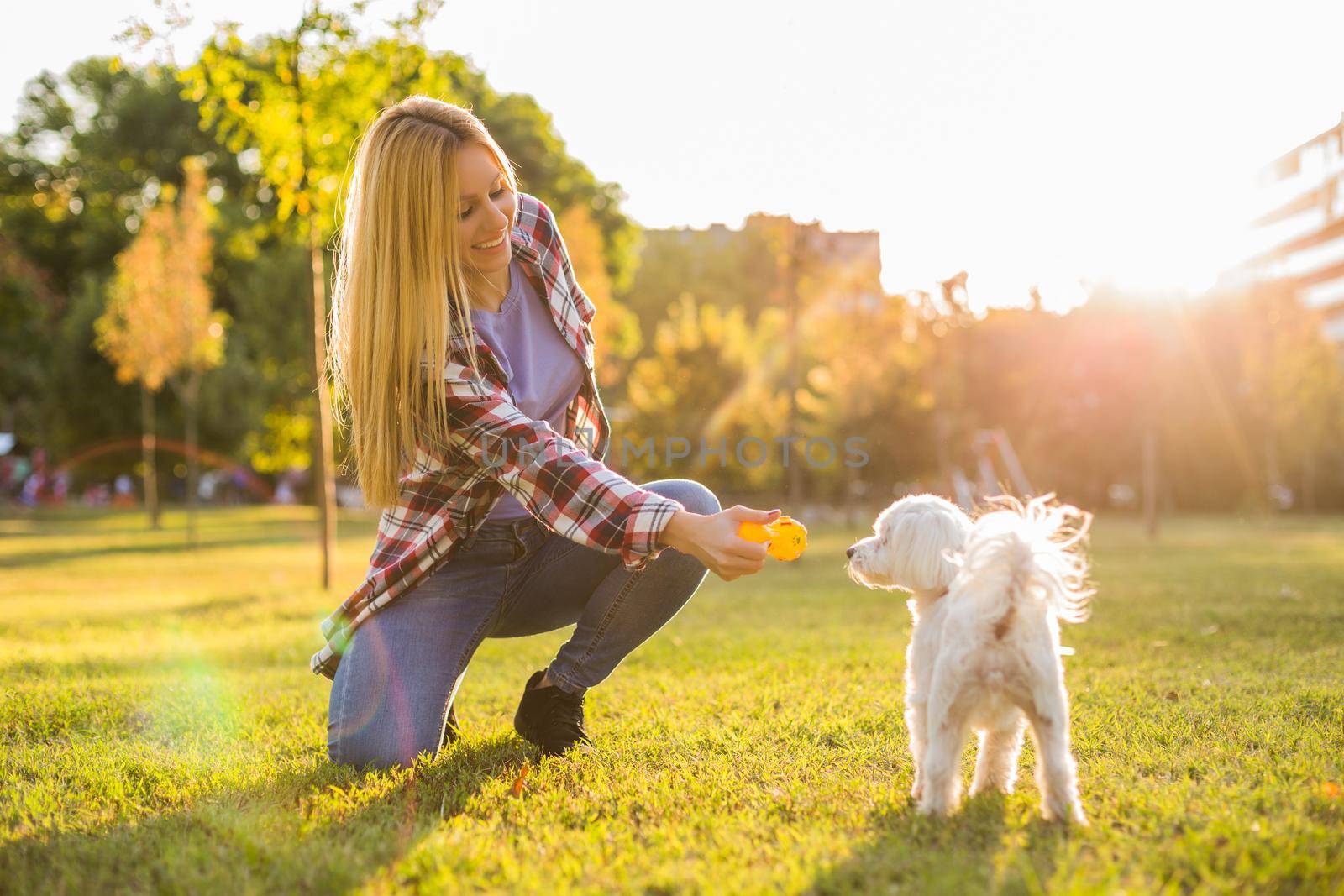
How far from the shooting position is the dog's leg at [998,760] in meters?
2.93

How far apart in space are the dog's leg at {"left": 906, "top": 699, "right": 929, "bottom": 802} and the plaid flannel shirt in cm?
83

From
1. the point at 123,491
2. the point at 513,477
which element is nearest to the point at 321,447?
the point at 513,477

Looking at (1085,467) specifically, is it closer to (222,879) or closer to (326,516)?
(326,516)

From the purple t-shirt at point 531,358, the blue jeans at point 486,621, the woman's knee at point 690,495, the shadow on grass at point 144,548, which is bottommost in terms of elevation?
the shadow on grass at point 144,548

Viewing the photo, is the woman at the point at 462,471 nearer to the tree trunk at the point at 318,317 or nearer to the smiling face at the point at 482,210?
the smiling face at the point at 482,210

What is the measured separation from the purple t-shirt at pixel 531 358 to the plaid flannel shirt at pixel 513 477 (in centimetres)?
4

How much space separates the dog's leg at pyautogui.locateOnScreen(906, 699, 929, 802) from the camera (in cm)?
288

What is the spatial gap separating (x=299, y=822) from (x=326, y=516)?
760 centimetres

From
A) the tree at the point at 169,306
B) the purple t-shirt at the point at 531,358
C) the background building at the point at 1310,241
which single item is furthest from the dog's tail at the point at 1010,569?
the background building at the point at 1310,241

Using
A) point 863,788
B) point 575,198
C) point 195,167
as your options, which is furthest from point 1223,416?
point 863,788

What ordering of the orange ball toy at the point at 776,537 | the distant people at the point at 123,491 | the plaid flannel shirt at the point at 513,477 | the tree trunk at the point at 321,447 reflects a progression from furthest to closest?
the distant people at the point at 123,491 < the tree trunk at the point at 321,447 < the plaid flannel shirt at the point at 513,477 < the orange ball toy at the point at 776,537

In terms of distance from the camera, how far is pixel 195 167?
1831cm

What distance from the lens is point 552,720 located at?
3.62m

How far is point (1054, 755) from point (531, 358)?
6.75 ft
